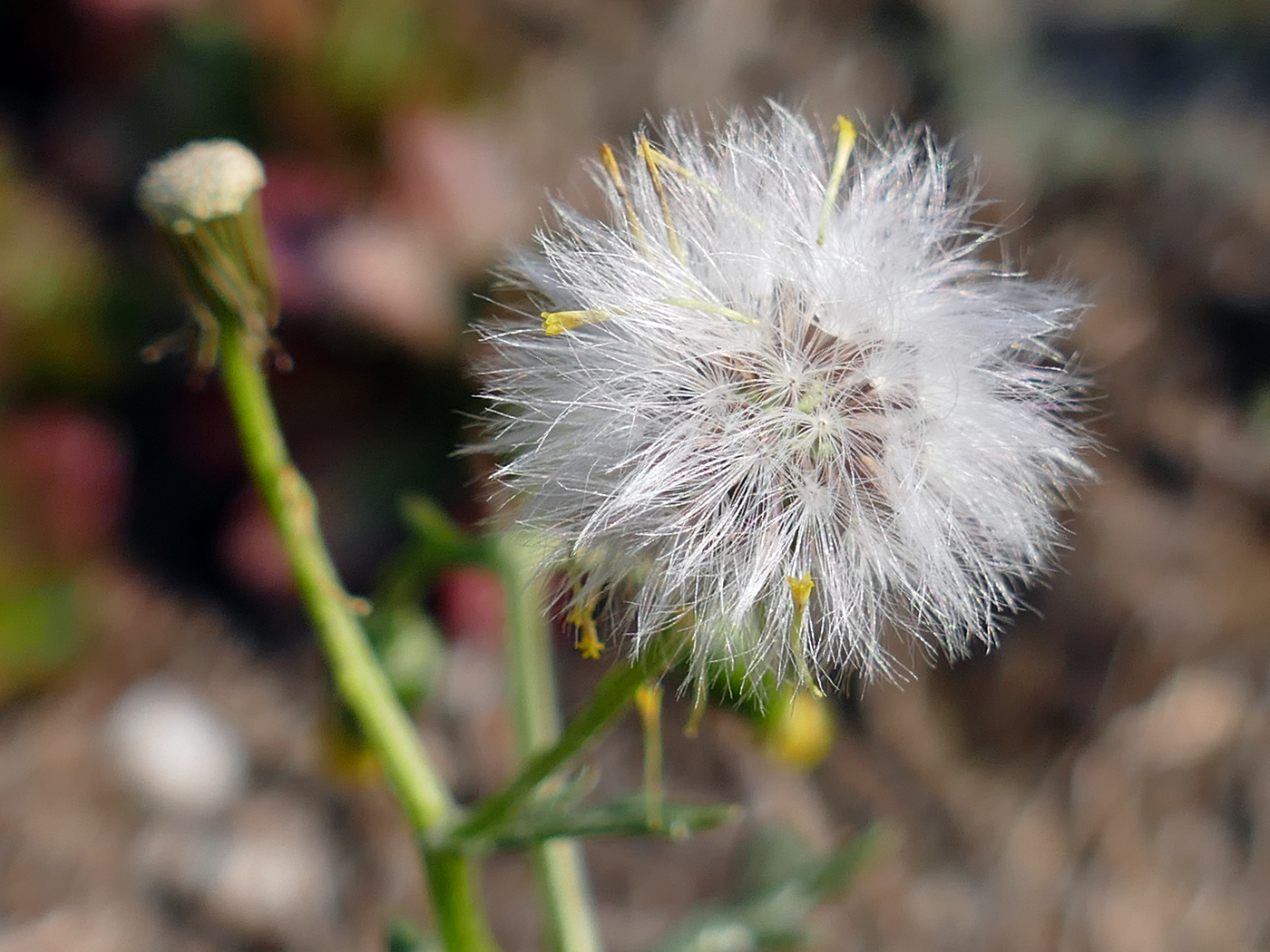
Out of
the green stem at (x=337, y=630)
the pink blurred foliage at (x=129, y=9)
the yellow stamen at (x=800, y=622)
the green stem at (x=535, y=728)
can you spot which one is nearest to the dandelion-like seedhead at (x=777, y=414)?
the yellow stamen at (x=800, y=622)

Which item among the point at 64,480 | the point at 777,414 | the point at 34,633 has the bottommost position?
the point at 34,633

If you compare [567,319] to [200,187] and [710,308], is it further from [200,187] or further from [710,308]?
[200,187]

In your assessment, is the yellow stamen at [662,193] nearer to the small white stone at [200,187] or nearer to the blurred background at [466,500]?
the small white stone at [200,187]

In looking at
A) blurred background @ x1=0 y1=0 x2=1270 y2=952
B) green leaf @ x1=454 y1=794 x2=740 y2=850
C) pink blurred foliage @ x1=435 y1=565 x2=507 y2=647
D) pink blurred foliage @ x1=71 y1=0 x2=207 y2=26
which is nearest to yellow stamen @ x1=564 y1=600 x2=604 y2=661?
green leaf @ x1=454 y1=794 x2=740 y2=850

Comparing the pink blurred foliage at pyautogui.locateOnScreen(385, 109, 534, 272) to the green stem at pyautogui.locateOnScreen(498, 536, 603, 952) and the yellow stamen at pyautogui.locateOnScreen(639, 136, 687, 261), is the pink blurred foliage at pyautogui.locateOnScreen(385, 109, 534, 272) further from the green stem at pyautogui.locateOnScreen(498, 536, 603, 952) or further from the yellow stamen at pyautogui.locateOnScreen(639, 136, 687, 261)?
the yellow stamen at pyautogui.locateOnScreen(639, 136, 687, 261)

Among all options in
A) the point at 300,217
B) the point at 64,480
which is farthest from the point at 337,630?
the point at 300,217
